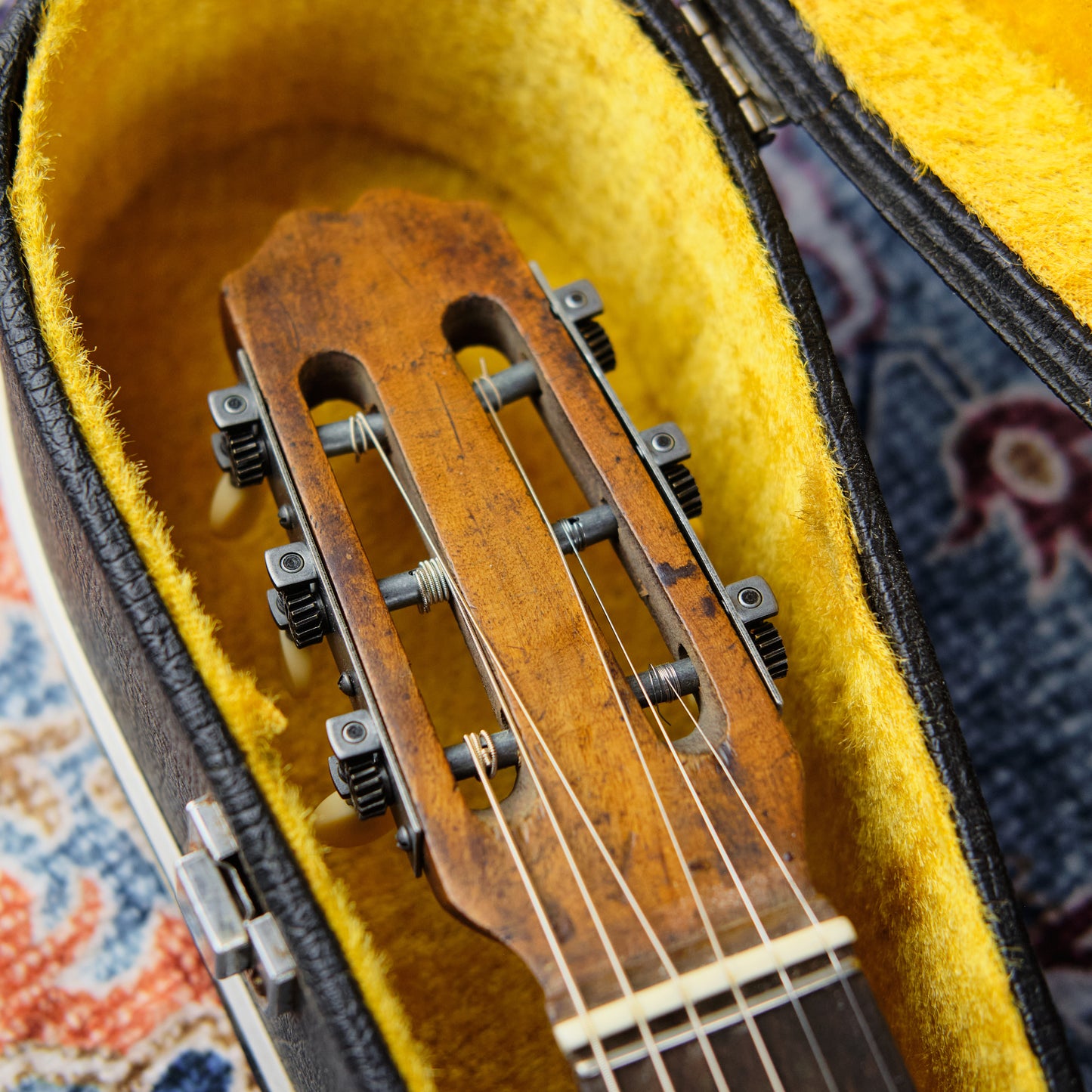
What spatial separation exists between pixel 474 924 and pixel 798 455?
0.37 meters

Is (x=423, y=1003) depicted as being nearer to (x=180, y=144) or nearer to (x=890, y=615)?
(x=890, y=615)

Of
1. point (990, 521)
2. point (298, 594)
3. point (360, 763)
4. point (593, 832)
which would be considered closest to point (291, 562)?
point (298, 594)

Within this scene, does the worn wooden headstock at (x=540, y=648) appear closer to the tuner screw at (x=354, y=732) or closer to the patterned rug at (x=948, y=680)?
the tuner screw at (x=354, y=732)

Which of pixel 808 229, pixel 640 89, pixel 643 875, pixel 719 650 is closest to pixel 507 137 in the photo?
pixel 640 89

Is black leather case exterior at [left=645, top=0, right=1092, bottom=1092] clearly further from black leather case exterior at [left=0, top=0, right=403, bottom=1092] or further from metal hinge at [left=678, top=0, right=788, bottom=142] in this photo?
black leather case exterior at [left=0, top=0, right=403, bottom=1092]

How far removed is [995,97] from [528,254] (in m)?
0.41

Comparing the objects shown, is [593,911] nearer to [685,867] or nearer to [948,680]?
[685,867]

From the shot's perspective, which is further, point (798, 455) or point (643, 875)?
point (798, 455)

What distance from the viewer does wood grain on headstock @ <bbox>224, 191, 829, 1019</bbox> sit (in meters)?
0.52

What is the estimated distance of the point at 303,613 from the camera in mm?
585

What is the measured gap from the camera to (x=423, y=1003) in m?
0.70

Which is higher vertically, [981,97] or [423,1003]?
[981,97]

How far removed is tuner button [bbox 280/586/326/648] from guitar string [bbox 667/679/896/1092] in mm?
248

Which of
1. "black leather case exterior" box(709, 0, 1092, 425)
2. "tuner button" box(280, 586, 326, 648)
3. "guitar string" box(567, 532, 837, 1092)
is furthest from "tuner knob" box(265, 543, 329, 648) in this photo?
"black leather case exterior" box(709, 0, 1092, 425)
